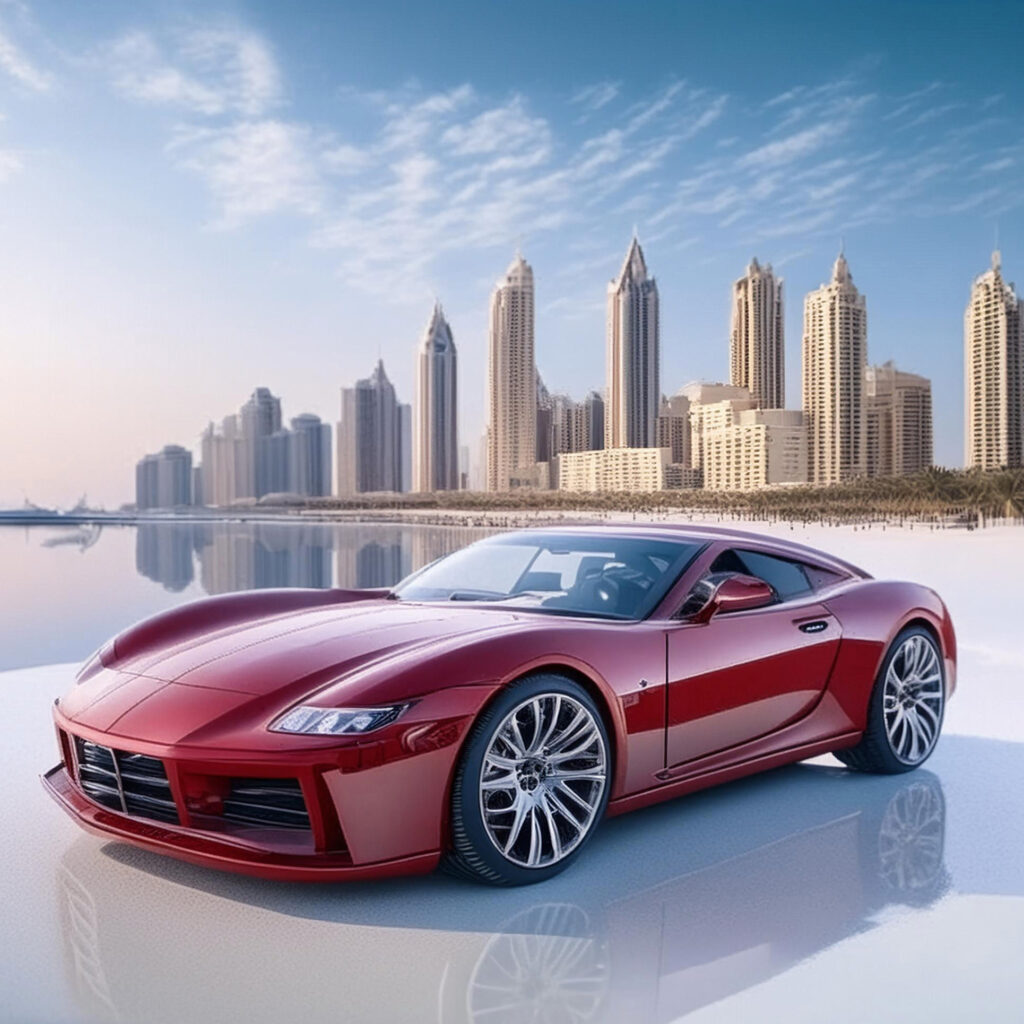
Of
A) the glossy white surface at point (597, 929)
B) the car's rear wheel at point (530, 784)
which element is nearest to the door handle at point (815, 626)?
the glossy white surface at point (597, 929)

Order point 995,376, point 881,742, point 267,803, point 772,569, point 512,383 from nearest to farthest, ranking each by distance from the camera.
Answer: point 267,803 → point 772,569 → point 881,742 → point 995,376 → point 512,383

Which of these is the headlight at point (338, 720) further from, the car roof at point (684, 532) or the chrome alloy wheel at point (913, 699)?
the chrome alloy wheel at point (913, 699)

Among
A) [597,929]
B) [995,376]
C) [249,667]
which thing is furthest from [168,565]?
[995,376]

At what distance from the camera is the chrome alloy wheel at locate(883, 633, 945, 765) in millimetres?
5426

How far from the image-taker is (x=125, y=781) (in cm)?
374

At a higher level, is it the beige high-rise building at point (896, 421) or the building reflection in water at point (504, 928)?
the beige high-rise building at point (896, 421)

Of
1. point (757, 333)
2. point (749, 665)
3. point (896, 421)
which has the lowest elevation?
point (749, 665)

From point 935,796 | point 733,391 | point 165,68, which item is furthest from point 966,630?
point 733,391

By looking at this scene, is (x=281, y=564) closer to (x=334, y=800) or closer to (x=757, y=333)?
(x=334, y=800)

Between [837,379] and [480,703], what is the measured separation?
91.8 m

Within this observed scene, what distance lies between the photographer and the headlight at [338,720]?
11.3 feet

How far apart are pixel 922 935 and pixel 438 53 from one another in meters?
31.4

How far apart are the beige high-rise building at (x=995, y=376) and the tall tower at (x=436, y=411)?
42.2 m

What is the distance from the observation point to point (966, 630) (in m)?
12.1
